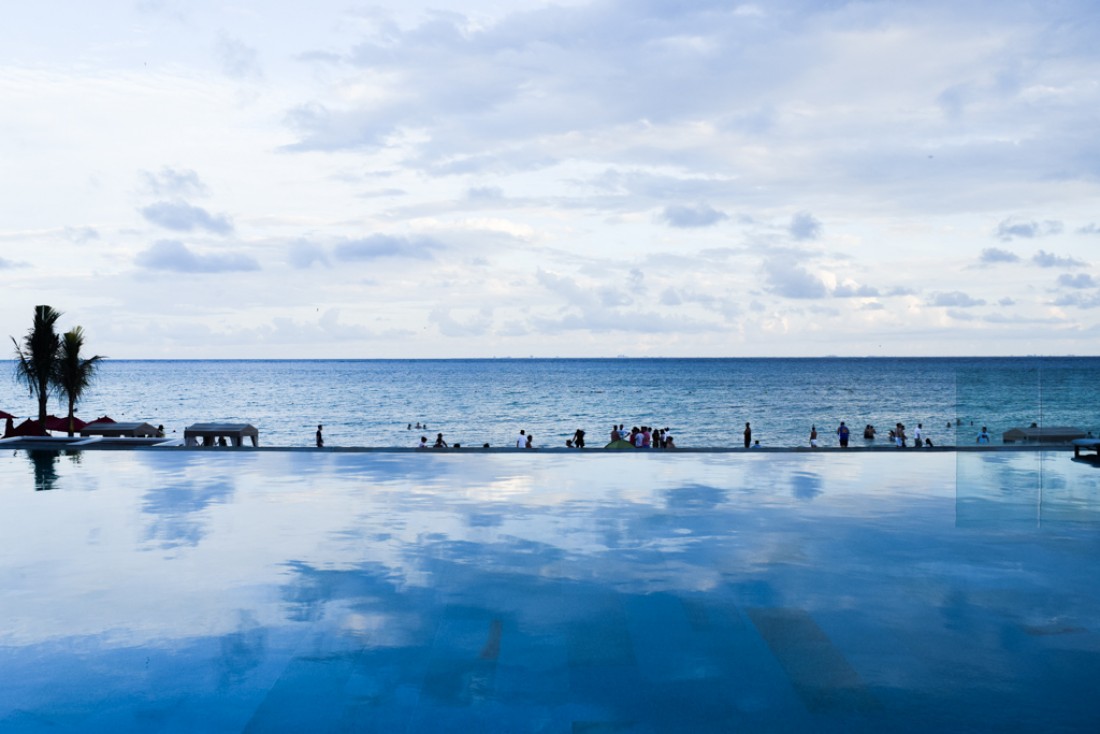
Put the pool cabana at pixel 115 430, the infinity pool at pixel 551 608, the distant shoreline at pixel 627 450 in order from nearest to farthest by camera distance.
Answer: the infinity pool at pixel 551 608
the distant shoreline at pixel 627 450
the pool cabana at pixel 115 430

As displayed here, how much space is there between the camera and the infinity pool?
8148 mm

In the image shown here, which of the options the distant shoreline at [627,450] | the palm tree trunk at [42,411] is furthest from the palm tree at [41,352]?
the distant shoreline at [627,450]

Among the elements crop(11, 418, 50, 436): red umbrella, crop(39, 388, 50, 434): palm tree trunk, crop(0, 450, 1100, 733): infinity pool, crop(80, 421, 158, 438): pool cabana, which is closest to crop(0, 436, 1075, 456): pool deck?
crop(39, 388, 50, 434): palm tree trunk

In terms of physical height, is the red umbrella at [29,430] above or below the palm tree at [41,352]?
below

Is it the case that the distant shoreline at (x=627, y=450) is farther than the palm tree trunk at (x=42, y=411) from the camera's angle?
No

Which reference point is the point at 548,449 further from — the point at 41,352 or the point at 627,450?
the point at 41,352

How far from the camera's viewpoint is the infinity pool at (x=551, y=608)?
26.7 feet

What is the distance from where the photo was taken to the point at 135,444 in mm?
30859

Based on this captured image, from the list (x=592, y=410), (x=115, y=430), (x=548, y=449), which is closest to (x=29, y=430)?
(x=115, y=430)

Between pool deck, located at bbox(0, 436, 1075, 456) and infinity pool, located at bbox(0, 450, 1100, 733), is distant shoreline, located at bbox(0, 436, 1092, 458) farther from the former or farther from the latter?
infinity pool, located at bbox(0, 450, 1100, 733)

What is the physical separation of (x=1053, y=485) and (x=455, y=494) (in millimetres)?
13733

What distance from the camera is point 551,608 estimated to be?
11.0 meters

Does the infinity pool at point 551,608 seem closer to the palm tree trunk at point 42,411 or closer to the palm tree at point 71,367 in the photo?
the palm tree trunk at point 42,411

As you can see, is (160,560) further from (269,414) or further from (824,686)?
(269,414)
